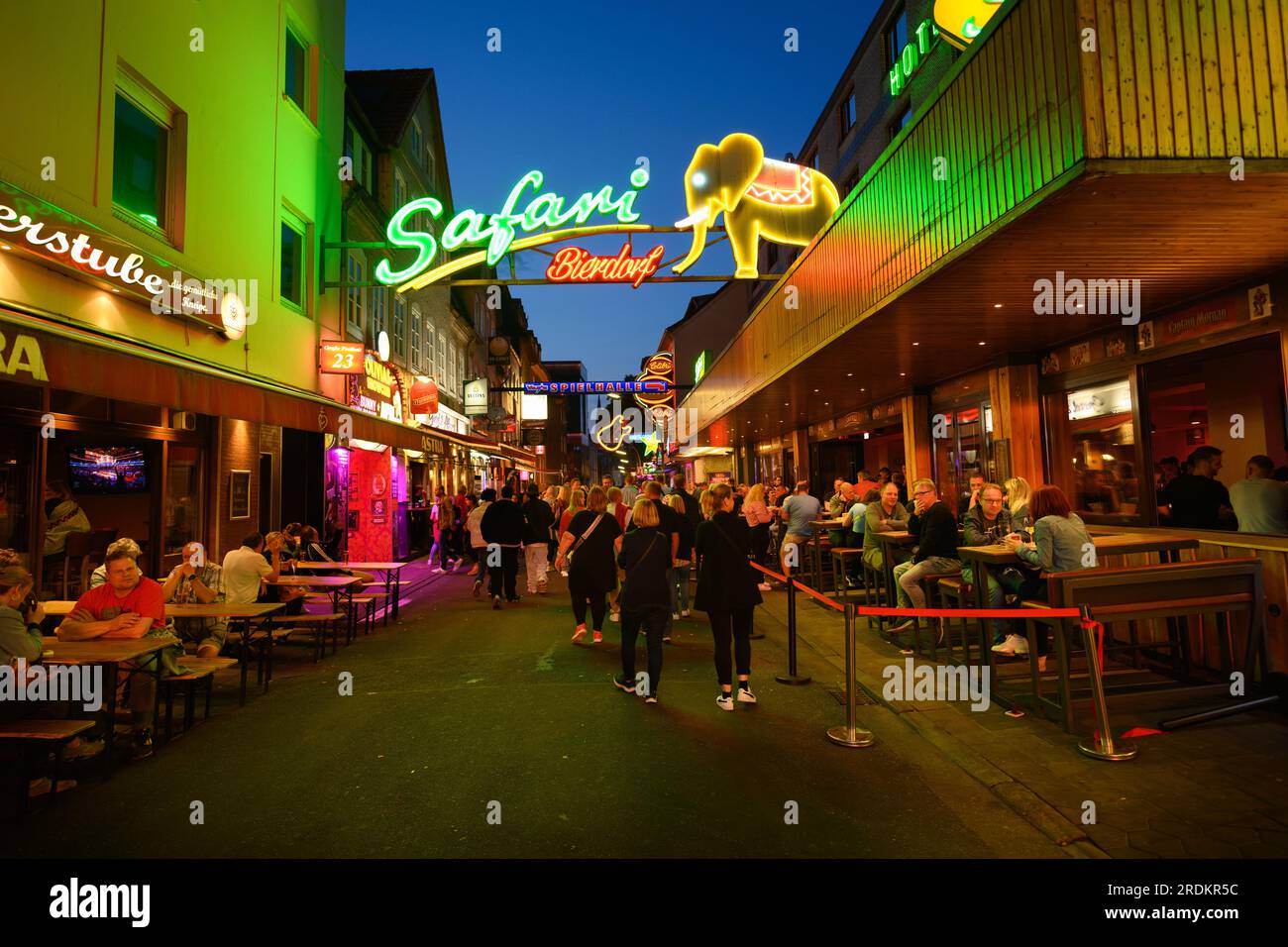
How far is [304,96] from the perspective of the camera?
1391cm

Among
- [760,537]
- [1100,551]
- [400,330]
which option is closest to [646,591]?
[1100,551]

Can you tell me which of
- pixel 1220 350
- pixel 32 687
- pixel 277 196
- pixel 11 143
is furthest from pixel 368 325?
pixel 1220 350

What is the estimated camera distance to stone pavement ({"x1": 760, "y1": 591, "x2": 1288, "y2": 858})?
137 inches

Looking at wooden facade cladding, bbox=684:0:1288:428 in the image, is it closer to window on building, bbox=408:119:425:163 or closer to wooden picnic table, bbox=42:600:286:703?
wooden picnic table, bbox=42:600:286:703

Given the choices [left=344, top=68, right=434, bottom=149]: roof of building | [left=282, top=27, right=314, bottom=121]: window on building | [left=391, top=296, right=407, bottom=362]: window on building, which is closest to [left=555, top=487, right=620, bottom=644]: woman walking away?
[left=282, top=27, right=314, bottom=121]: window on building

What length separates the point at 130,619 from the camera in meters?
5.03

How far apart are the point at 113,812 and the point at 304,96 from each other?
47.6ft

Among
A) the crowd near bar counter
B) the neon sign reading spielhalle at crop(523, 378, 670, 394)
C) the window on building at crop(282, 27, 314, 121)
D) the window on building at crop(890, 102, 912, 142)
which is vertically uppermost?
the window on building at crop(890, 102, 912, 142)

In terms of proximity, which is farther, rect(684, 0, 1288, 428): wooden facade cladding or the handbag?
the handbag

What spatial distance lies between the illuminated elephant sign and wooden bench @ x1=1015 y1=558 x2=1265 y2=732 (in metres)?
9.69

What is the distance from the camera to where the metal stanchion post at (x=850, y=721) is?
492cm

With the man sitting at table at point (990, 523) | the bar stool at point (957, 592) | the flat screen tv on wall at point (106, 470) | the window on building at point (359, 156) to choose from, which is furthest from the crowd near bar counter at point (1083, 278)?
the window on building at point (359, 156)

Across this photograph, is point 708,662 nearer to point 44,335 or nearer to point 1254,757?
point 1254,757
